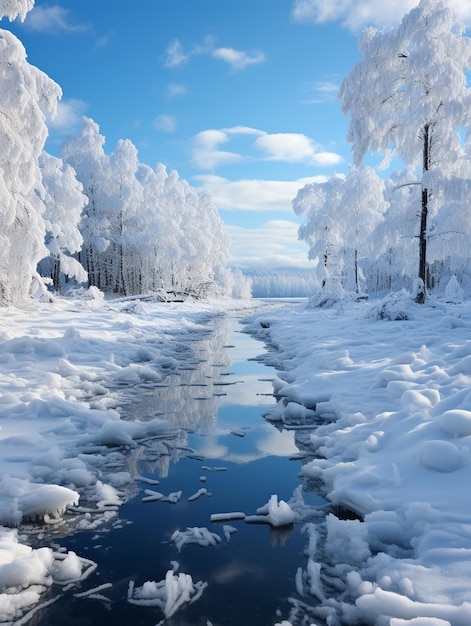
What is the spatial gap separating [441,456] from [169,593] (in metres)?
2.15

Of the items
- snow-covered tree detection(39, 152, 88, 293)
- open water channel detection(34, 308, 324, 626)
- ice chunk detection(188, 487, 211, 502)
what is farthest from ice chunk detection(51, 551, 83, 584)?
snow-covered tree detection(39, 152, 88, 293)

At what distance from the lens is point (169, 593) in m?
2.29

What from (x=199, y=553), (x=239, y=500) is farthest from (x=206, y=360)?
(x=199, y=553)

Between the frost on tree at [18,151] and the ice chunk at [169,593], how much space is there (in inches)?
384

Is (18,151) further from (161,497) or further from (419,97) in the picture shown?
(419,97)

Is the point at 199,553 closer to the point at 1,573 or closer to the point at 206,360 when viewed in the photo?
the point at 1,573

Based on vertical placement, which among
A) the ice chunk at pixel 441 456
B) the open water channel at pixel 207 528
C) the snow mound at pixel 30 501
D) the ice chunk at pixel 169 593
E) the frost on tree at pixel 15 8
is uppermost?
the frost on tree at pixel 15 8

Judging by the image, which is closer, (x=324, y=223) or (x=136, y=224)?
(x=324, y=223)

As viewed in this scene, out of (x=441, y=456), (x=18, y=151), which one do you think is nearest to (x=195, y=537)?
(x=441, y=456)

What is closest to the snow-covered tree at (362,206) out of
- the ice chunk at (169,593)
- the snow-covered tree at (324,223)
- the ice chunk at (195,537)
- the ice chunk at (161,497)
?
the snow-covered tree at (324,223)

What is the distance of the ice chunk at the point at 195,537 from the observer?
284 centimetres

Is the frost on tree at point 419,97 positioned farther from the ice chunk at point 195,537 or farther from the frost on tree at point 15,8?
the ice chunk at point 195,537

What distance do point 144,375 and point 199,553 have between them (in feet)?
18.8

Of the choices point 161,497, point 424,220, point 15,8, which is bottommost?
point 161,497
